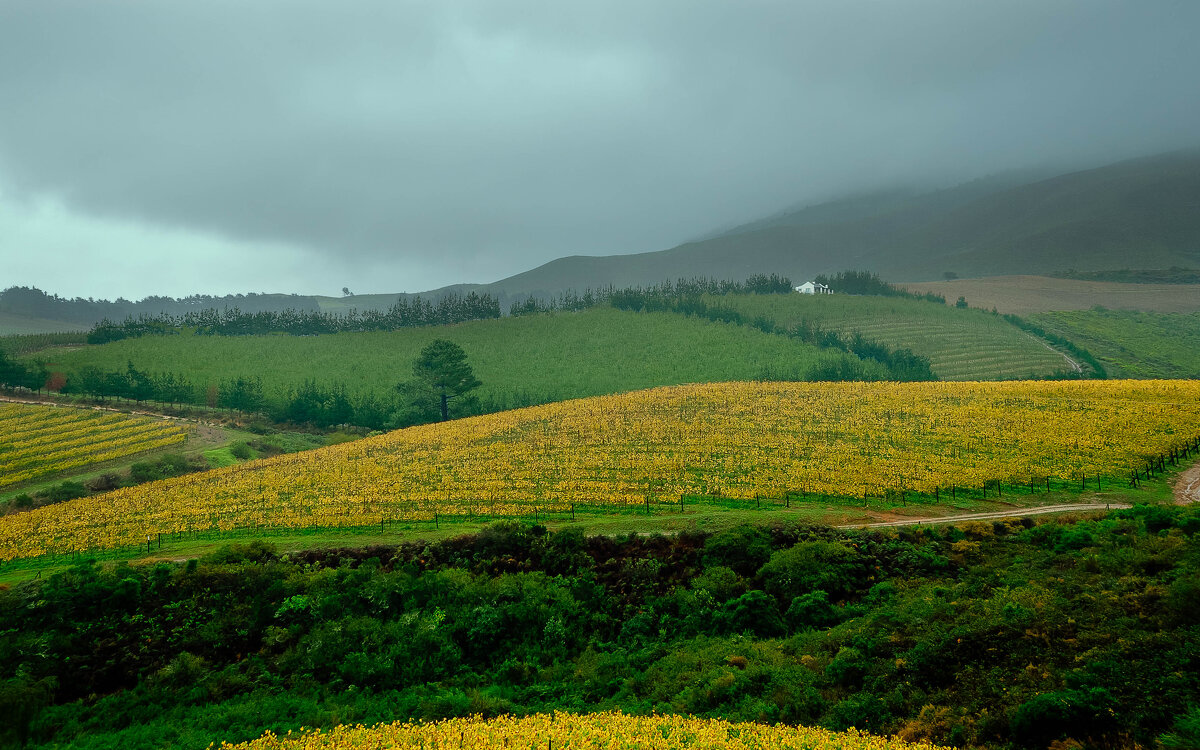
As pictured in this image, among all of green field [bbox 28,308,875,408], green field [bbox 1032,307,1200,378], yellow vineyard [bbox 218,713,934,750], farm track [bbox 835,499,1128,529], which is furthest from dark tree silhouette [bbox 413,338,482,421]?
green field [bbox 1032,307,1200,378]

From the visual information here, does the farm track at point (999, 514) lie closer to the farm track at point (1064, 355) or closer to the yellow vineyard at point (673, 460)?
the yellow vineyard at point (673, 460)

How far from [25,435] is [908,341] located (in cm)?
13666

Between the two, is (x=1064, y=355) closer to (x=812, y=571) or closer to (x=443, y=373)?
(x=443, y=373)

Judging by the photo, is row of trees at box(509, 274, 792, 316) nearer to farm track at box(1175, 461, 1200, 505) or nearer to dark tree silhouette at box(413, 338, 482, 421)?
dark tree silhouette at box(413, 338, 482, 421)

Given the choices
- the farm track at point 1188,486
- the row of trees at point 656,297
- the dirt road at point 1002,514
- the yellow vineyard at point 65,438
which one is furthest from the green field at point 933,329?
the yellow vineyard at point 65,438

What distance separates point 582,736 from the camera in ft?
55.8

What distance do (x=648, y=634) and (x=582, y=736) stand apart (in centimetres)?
961

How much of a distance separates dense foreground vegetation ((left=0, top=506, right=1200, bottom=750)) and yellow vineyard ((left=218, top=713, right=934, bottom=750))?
1.76 metres

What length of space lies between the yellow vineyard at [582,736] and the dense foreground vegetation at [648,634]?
5.77 ft

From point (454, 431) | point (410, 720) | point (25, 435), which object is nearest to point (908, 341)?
point (454, 431)

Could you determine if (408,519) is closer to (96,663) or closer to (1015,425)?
(96,663)

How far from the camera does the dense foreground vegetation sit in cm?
1792

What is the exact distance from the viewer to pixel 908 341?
125625 mm

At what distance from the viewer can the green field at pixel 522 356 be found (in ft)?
358
